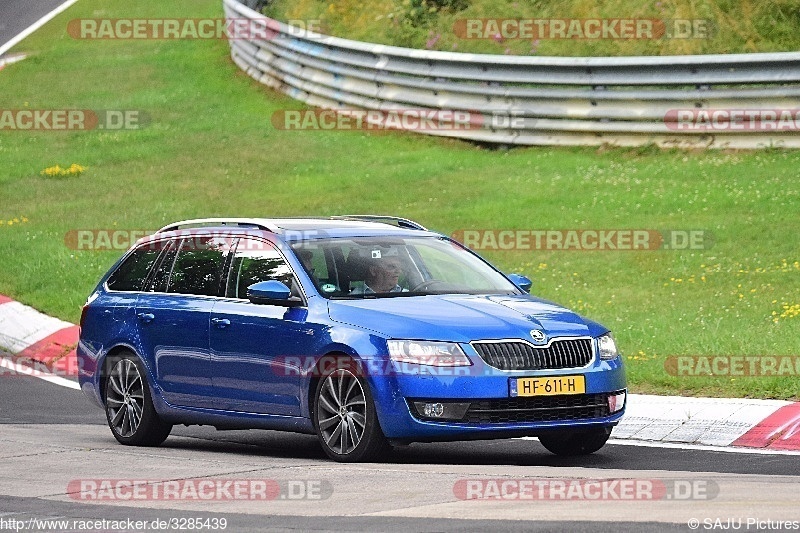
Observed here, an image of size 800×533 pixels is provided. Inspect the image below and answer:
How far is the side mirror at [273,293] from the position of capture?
436 inches

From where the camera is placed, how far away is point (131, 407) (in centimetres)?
1250

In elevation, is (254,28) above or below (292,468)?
above

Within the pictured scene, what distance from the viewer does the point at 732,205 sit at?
Answer: 18.8m

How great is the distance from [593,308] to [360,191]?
6624mm

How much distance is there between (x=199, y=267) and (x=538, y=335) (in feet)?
9.59

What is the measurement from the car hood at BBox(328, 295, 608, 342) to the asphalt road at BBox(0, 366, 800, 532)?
840 millimetres

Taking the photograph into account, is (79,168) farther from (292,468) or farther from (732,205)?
(292,468)

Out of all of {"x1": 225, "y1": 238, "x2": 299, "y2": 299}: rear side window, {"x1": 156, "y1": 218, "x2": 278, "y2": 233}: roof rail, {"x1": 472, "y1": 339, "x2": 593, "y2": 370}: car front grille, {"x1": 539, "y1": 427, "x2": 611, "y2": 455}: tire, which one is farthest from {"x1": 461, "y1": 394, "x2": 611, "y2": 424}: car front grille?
{"x1": 156, "y1": 218, "x2": 278, "y2": 233}: roof rail

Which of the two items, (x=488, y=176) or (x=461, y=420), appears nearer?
(x=461, y=420)

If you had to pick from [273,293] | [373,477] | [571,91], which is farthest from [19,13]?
[373,477]

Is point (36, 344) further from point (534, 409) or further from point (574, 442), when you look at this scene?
point (534, 409)

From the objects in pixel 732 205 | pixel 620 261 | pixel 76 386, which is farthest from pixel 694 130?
pixel 76 386

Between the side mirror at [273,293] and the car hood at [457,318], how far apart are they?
32 cm

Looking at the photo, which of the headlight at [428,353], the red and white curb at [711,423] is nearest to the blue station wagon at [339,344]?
the headlight at [428,353]
